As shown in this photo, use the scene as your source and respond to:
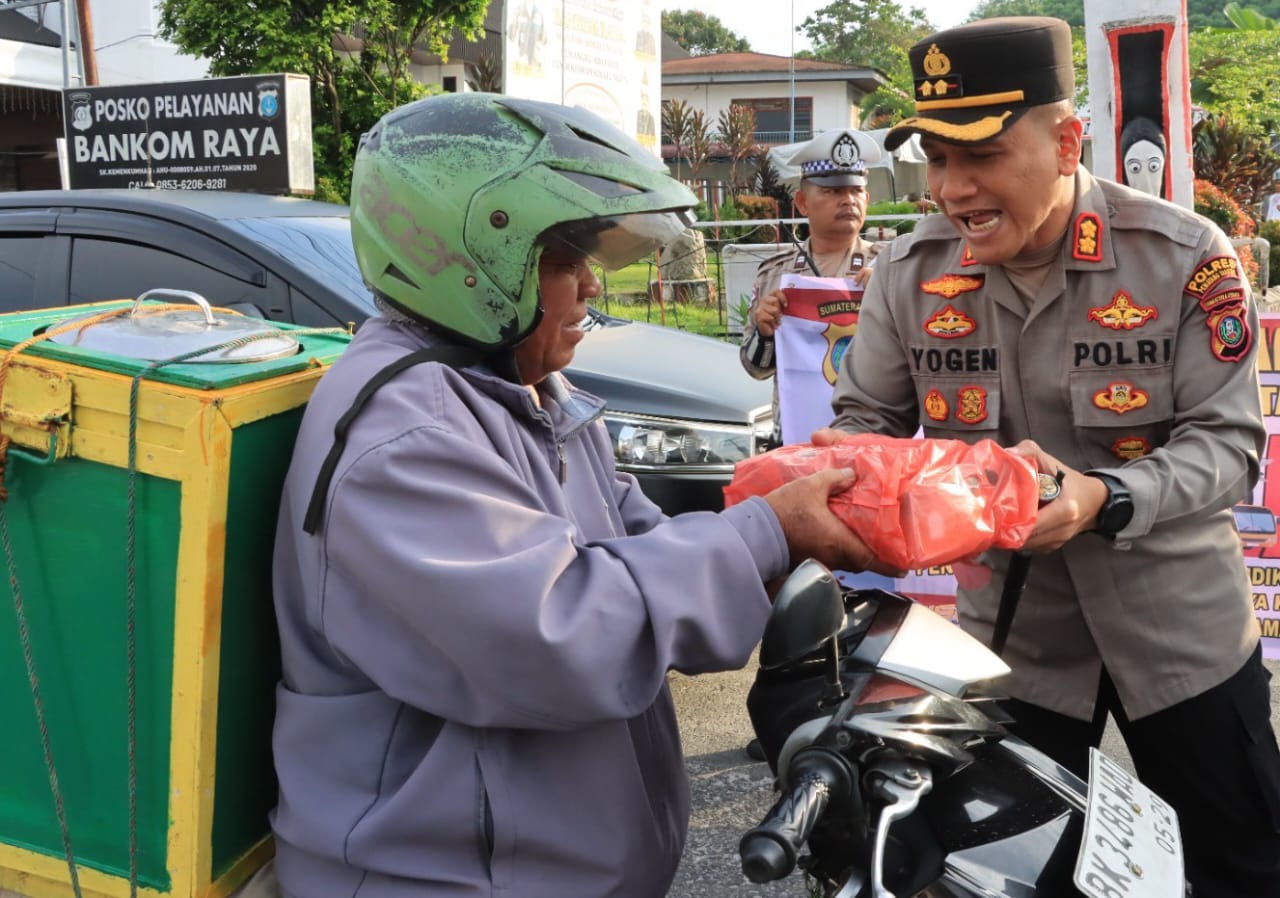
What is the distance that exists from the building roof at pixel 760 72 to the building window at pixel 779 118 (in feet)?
3.38

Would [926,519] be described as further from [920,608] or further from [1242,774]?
[1242,774]

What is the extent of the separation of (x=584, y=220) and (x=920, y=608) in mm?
798

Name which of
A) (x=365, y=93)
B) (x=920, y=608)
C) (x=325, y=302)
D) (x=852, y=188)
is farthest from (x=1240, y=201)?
(x=920, y=608)

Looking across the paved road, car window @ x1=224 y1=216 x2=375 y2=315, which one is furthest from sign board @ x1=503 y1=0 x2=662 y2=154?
the paved road

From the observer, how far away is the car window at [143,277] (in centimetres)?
453

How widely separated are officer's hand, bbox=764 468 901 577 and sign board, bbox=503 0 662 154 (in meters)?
6.72

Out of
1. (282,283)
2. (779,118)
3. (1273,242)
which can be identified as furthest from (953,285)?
(779,118)

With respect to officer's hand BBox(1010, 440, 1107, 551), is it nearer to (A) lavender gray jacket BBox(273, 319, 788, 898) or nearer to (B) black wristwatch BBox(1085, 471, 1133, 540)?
(B) black wristwatch BBox(1085, 471, 1133, 540)

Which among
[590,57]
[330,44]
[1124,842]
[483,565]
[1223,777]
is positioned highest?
[330,44]

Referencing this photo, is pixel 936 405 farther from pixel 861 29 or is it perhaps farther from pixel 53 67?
pixel 861 29

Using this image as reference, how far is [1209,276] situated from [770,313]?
8.46 ft

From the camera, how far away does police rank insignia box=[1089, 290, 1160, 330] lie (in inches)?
87.0

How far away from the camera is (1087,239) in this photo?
2270 mm

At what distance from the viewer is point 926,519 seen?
1731 mm
